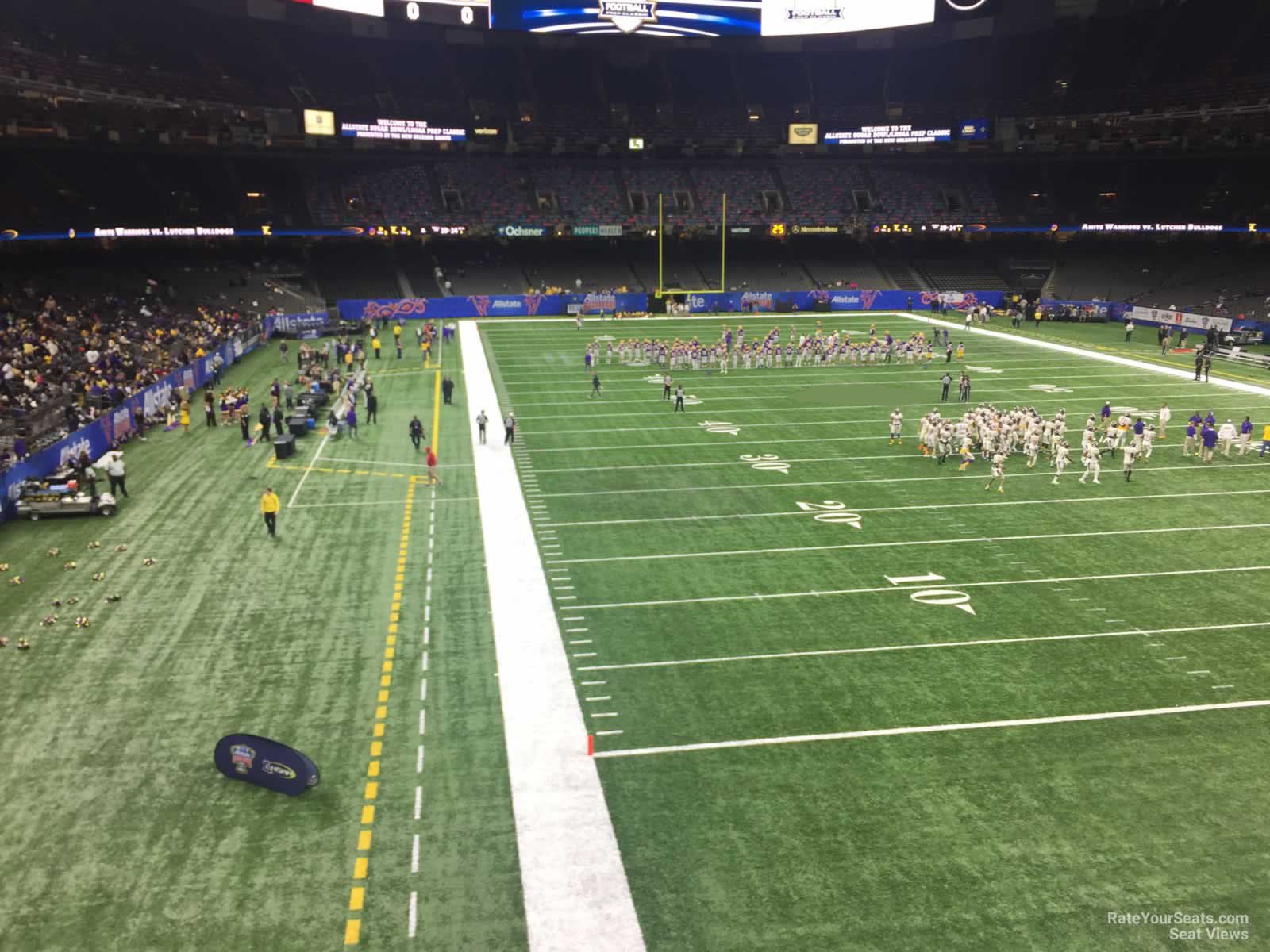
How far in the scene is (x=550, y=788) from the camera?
34.7 feet

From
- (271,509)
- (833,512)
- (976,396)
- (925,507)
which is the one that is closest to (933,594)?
(833,512)

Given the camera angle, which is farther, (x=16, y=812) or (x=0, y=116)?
(x=0, y=116)

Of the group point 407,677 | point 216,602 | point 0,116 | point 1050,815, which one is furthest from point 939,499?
point 0,116

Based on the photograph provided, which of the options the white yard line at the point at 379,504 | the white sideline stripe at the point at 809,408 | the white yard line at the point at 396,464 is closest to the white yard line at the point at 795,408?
the white sideline stripe at the point at 809,408

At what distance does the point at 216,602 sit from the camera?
52.1 ft

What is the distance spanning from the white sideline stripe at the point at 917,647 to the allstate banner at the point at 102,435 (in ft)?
50.6

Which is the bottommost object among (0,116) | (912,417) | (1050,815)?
(1050,815)

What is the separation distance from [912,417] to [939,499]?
942 centimetres

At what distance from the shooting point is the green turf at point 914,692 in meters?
8.91

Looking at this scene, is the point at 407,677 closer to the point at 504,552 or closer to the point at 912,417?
the point at 504,552

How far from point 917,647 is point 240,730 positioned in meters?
9.87

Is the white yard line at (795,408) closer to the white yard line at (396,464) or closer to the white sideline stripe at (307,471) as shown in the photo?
the white yard line at (396,464)

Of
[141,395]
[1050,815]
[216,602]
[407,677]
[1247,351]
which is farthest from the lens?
[1247,351]

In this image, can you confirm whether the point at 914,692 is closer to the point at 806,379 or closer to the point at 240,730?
the point at 240,730
